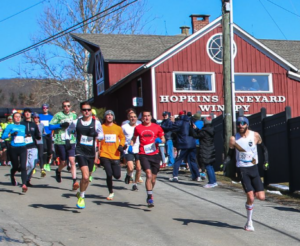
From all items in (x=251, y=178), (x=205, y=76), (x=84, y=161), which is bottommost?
(x=251, y=178)

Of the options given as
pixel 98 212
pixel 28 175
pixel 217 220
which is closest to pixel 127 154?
pixel 28 175

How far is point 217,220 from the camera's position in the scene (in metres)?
9.34

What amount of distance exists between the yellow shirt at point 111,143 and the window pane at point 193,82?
1739 centimetres

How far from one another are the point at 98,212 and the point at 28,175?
145 inches

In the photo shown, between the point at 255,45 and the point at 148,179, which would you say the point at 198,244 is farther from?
the point at 255,45

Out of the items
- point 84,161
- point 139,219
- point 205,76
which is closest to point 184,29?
point 205,76

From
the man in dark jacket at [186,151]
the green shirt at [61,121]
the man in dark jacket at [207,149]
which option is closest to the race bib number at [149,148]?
the green shirt at [61,121]

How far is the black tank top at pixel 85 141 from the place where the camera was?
33.8 ft

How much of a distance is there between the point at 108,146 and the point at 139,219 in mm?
2156

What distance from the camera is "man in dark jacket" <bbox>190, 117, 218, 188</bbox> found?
13773 millimetres

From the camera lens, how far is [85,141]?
10328mm

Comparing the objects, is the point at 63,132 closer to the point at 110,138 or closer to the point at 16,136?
the point at 16,136

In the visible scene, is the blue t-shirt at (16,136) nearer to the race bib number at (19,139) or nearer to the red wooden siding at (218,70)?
the race bib number at (19,139)

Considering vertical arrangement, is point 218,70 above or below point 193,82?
above
